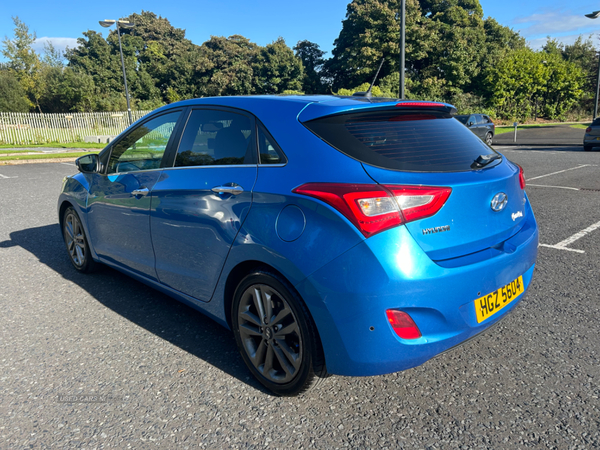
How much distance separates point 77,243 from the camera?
179 inches

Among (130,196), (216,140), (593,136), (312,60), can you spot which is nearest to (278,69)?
(312,60)

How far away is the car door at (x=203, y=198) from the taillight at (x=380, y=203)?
0.60 m

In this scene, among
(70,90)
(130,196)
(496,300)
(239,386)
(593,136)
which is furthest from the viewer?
(70,90)

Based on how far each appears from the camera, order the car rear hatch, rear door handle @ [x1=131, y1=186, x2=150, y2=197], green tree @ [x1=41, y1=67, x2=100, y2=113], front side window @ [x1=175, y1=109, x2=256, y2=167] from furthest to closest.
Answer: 1. green tree @ [x1=41, y1=67, x2=100, y2=113]
2. rear door handle @ [x1=131, y1=186, x2=150, y2=197]
3. front side window @ [x1=175, y1=109, x2=256, y2=167]
4. the car rear hatch

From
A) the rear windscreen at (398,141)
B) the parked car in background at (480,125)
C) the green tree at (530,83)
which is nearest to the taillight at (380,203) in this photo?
the rear windscreen at (398,141)

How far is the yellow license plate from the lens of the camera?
7.52ft

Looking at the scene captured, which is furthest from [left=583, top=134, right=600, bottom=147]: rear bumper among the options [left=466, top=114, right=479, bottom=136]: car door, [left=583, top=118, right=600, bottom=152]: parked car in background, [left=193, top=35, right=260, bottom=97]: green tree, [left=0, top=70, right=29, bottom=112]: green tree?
[left=0, top=70, right=29, bottom=112]: green tree

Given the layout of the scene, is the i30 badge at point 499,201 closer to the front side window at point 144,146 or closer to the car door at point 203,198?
the car door at point 203,198

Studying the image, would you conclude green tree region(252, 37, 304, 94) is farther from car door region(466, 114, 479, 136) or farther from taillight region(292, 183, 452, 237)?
taillight region(292, 183, 452, 237)

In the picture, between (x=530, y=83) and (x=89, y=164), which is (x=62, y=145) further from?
(x=530, y=83)

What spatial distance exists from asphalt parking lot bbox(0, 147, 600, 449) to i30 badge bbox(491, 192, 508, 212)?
1.01 meters

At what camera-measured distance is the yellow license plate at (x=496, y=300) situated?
2293 mm

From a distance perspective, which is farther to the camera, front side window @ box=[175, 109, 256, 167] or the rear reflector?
front side window @ box=[175, 109, 256, 167]

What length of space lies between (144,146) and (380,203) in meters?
2.34
